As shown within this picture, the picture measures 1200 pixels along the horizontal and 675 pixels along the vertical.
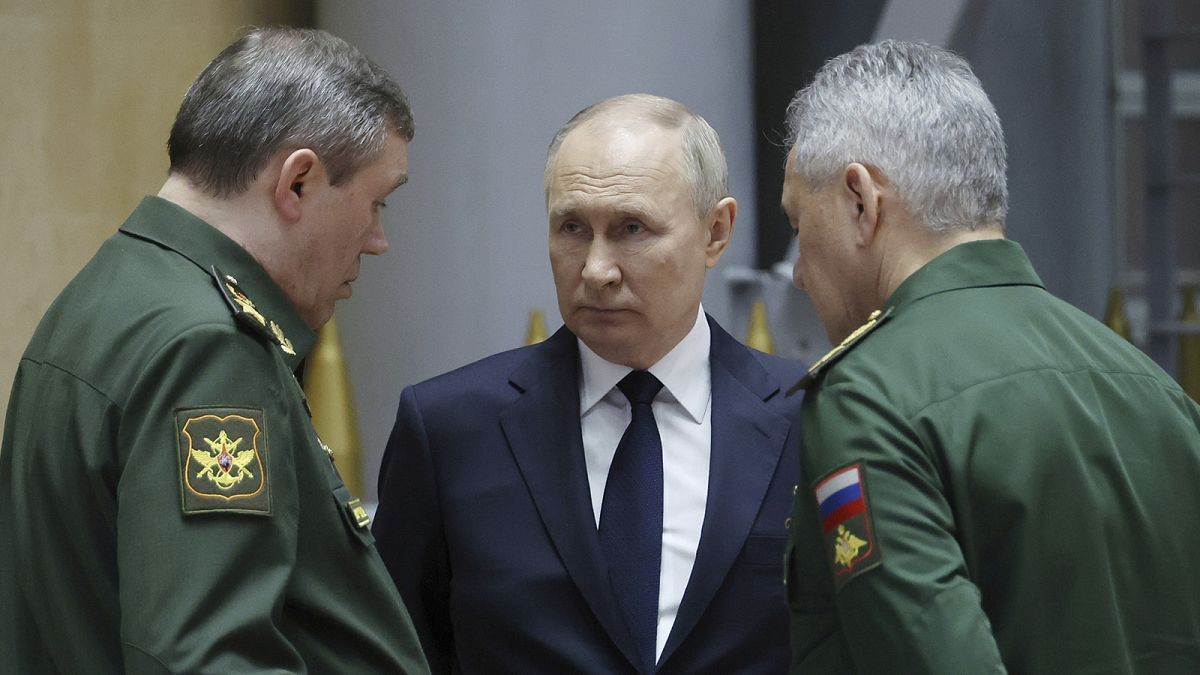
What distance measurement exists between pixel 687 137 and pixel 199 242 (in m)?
0.82

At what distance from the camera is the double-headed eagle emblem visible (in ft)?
4.66

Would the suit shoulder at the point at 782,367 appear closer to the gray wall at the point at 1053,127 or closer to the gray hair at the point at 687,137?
the gray hair at the point at 687,137

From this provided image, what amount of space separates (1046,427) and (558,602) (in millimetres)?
779

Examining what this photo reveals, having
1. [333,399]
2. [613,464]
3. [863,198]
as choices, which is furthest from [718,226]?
[333,399]

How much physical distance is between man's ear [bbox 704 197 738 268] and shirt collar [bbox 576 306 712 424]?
0.12 metres

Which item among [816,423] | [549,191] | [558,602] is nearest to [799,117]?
[816,423]

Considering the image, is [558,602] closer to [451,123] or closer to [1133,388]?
[1133,388]

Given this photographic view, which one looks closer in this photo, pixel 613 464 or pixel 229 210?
pixel 229 210

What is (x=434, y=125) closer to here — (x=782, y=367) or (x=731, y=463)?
(x=782, y=367)

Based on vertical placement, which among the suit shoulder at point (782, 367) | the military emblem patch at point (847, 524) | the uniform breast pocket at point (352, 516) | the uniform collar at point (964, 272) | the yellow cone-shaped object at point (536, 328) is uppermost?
the uniform collar at point (964, 272)

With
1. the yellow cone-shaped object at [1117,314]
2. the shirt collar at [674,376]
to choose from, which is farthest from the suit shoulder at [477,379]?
the yellow cone-shaped object at [1117,314]

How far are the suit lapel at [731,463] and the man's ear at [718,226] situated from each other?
107 mm

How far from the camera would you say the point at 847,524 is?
55.9 inches

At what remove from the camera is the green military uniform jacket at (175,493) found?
4.61 feet
